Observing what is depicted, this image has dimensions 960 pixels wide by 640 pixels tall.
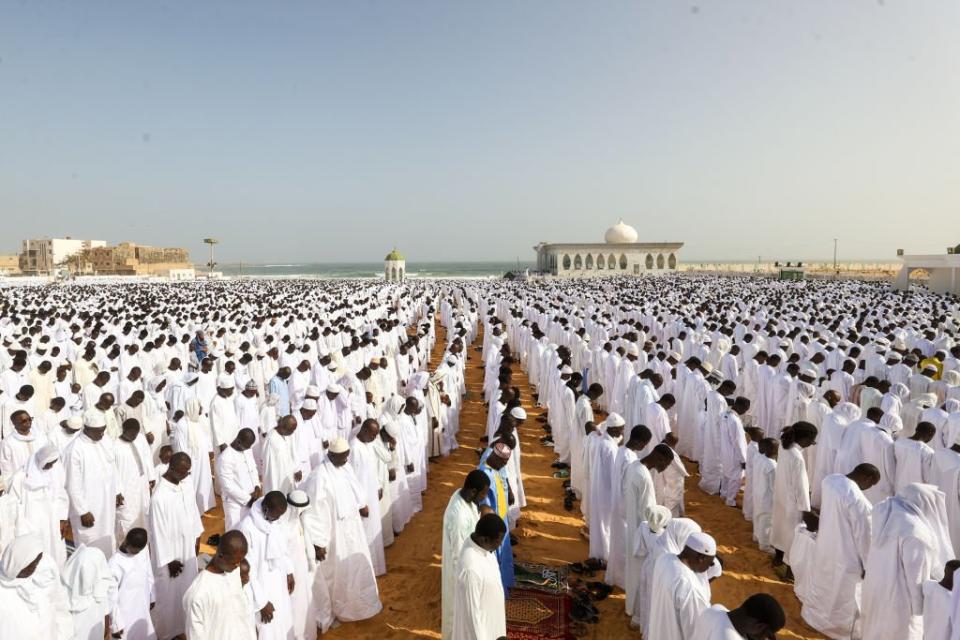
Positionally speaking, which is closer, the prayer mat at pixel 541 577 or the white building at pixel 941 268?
the prayer mat at pixel 541 577

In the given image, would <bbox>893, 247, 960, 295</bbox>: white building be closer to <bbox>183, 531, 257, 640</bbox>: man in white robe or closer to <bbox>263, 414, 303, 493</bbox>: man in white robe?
<bbox>263, 414, 303, 493</bbox>: man in white robe

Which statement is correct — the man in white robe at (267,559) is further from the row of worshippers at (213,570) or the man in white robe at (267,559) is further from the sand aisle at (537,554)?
the sand aisle at (537,554)

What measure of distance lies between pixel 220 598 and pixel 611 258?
1888 inches

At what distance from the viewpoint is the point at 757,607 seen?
2.48 meters

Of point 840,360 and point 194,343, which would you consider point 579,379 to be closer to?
point 840,360

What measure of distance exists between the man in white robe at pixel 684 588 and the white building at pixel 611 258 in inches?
1768

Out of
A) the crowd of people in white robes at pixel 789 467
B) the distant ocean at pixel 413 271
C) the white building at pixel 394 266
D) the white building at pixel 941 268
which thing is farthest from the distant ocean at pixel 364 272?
the crowd of people in white robes at pixel 789 467

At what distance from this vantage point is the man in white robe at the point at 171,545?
423 cm

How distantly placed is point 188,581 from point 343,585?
1234 millimetres

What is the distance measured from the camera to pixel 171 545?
14.1 ft

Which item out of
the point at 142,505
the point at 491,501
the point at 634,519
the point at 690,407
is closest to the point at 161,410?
the point at 142,505

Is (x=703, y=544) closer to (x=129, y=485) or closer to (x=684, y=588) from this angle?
(x=684, y=588)

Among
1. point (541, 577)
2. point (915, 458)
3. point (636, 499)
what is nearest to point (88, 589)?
point (541, 577)

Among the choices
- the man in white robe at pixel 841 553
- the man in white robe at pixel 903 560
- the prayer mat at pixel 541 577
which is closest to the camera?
the man in white robe at pixel 903 560
